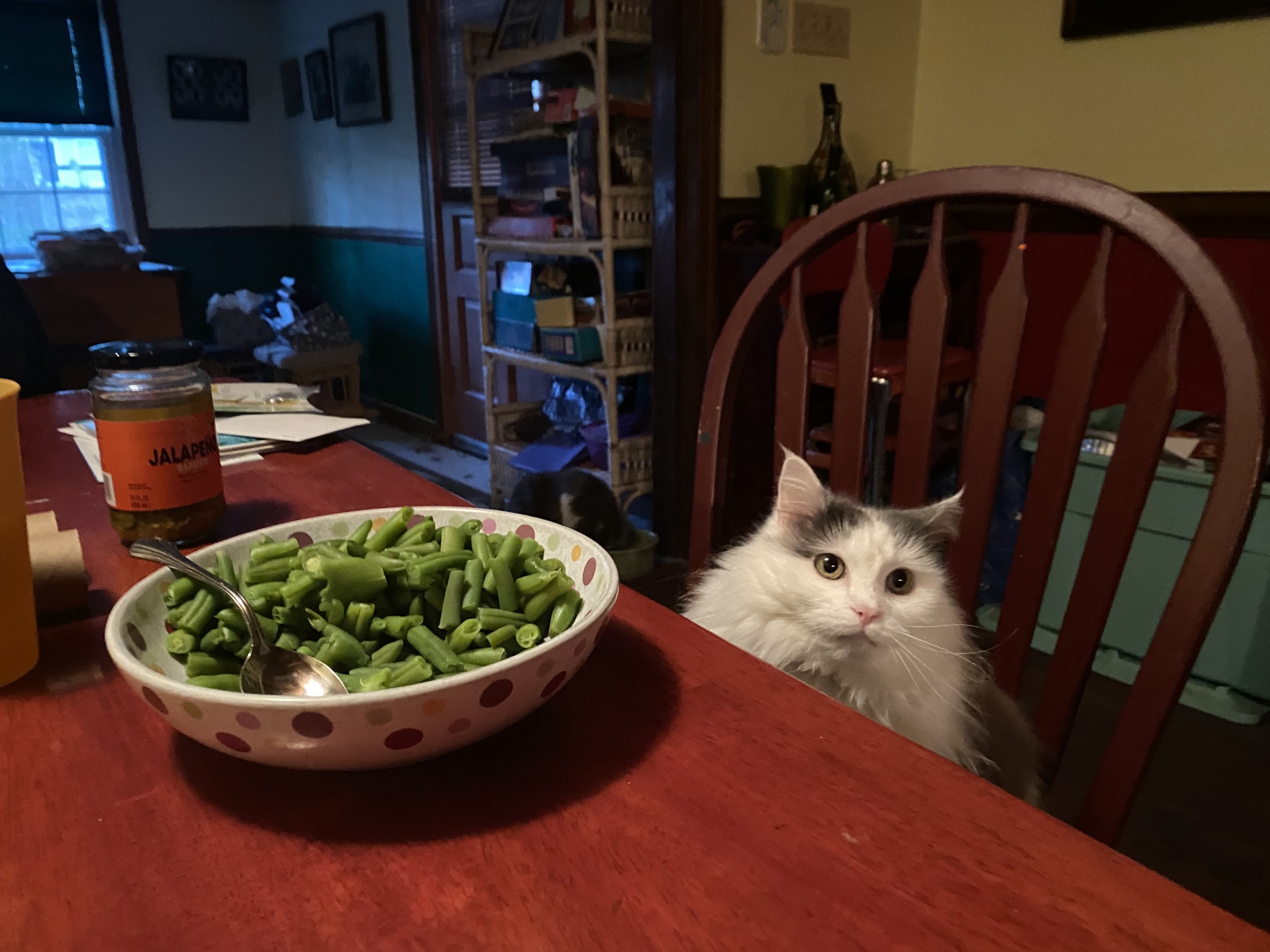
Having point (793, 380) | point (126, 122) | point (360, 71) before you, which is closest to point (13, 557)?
point (793, 380)

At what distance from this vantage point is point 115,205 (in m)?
4.68

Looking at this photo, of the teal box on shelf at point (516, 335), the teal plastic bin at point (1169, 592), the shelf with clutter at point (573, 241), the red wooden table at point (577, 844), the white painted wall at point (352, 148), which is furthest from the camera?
the white painted wall at point (352, 148)

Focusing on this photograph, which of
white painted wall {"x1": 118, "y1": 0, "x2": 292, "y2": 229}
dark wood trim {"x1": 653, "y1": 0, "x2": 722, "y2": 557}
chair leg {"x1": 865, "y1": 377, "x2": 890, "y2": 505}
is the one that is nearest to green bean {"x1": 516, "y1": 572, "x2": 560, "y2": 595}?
chair leg {"x1": 865, "y1": 377, "x2": 890, "y2": 505}

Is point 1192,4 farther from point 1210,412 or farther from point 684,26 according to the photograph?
point 684,26

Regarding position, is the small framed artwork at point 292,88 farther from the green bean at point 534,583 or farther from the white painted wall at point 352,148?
the green bean at point 534,583

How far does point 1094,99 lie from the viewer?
205cm

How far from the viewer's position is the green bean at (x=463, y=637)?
0.50 metres

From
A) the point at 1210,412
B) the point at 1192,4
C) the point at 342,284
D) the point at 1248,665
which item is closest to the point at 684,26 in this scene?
the point at 1192,4

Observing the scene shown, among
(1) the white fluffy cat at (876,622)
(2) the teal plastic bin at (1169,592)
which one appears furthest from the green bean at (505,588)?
(2) the teal plastic bin at (1169,592)

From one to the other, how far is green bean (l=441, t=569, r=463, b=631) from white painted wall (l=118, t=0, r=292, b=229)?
5.06 metres

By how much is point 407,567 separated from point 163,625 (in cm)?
16

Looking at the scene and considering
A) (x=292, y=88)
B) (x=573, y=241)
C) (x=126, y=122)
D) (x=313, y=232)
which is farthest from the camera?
(x=313, y=232)

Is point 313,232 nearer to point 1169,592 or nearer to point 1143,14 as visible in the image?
point 1143,14

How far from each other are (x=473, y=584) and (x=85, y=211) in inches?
204
